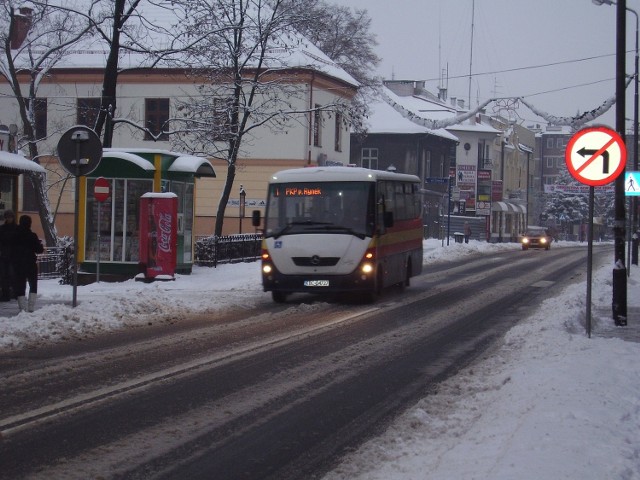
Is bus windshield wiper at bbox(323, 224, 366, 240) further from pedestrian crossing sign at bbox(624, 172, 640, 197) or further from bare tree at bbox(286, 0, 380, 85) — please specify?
bare tree at bbox(286, 0, 380, 85)

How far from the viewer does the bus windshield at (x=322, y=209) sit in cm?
2031

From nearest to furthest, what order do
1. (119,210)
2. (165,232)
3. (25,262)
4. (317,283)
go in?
(25,262), (317,283), (165,232), (119,210)

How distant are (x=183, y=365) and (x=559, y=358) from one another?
4535mm

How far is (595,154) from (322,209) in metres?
8.68

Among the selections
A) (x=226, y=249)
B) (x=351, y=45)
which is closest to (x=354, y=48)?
(x=351, y=45)

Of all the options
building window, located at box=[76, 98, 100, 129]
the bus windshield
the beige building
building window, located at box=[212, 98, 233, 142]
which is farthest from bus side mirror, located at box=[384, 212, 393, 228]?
the beige building

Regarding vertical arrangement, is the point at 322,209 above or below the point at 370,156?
below

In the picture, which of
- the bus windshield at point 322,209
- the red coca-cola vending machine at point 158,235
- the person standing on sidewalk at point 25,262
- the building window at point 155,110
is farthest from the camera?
the building window at point 155,110

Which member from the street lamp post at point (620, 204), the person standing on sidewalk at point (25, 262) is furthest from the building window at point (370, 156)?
the person standing on sidewalk at point (25, 262)

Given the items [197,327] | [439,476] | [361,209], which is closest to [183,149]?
[361,209]

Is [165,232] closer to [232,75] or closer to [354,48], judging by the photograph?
[232,75]

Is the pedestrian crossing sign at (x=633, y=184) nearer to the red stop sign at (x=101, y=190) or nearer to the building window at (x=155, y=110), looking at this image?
the red stop sign at (x=101, y=190)

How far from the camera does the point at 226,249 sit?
109 feet

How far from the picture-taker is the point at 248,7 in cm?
3416
